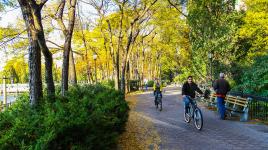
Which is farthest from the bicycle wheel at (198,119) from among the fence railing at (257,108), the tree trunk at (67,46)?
the tree trunk at (67,46)

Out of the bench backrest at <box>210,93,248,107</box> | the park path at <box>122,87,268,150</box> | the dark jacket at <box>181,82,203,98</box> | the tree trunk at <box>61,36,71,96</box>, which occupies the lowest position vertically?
the park path at <box>122,87,268,150</box>

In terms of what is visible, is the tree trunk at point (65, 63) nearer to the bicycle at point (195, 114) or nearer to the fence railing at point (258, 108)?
the bicycle at point (195, 114)

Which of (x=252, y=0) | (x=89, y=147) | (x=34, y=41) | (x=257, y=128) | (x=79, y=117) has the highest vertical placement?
(x=252, y=0)

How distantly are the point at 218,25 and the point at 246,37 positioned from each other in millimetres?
3784

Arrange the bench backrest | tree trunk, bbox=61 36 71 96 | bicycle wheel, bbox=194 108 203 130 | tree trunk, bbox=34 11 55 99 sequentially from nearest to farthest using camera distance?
1. tree trunk, bbox=34 11 55 99
2. bicycle wheel, bbox=194 108 203 130
3. tree trunk, bbox=61 36 71 96
4. the bench backrest

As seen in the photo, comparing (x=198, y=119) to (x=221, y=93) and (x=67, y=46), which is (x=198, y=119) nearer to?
(x=221, y=93)

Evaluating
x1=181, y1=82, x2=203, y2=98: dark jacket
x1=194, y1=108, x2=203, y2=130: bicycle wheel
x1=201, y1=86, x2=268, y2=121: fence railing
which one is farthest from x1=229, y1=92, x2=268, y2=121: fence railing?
x1=194, y1=108, x2=203, y2=130: bicycle wheel

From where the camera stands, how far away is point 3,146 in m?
3.83

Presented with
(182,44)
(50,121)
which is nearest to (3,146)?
(50,121)

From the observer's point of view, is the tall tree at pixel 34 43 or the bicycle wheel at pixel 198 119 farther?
the bicycle wheel at pixel 198 119

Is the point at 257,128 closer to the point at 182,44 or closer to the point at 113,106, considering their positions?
the point at 113,106

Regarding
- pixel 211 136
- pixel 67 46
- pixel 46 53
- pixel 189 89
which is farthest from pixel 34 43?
pixel 211 136

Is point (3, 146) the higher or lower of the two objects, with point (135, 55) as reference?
lower

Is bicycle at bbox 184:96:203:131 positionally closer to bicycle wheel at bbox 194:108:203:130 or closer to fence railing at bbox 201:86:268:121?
bicycle wheel at bbox 194:108:203:130
